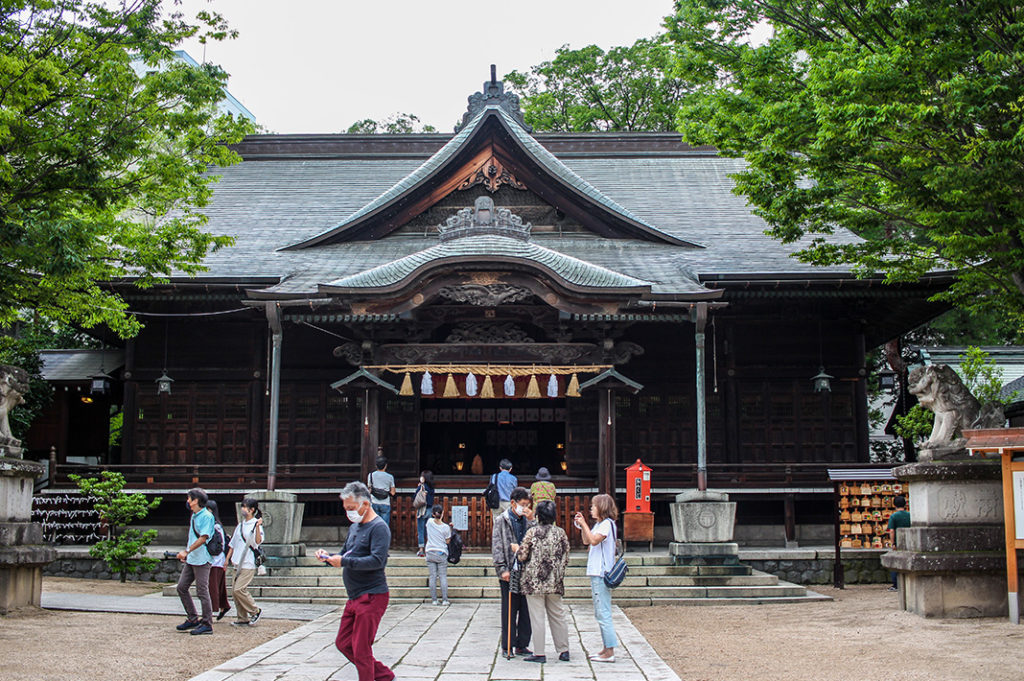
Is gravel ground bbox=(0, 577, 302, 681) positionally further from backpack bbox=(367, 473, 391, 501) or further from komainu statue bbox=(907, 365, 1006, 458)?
komainu statue bbox=(907, 365, 1006, 458)

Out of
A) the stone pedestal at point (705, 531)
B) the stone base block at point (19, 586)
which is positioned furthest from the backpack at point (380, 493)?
the stone base block at point (19, 586)

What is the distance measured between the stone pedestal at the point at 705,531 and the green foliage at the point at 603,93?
22.5 meters

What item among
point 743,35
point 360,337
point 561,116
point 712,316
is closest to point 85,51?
point 360,337

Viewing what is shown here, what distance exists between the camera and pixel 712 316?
1839 centimetres

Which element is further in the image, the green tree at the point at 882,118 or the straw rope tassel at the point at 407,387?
the straw rope tassel at the point at 407,387

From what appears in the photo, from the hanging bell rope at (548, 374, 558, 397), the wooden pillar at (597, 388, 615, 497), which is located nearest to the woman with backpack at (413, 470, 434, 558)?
the hanging bell rope at (548, 374, 558, 397)

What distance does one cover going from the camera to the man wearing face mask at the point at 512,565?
8.96 m

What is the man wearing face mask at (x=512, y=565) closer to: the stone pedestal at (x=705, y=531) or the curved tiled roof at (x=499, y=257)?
the stone pedestal at (x=705, y=531)

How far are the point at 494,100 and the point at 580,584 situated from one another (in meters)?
11.6

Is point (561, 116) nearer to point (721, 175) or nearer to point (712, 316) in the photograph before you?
point (721, 175)

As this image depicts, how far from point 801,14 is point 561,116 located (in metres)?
24.3

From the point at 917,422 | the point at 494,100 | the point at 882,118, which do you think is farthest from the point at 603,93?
the point at 882,118

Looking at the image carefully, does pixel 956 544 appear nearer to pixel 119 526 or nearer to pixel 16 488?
pixel 16 488

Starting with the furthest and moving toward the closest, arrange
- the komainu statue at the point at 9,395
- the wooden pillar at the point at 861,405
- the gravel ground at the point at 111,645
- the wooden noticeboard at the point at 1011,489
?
the wooden pillar at the point at 861,405 → the komainu statue at the point at 9,395 → the wooden noticeboard at the point at 1011,489 → the gravel ground at the point at 111,645
